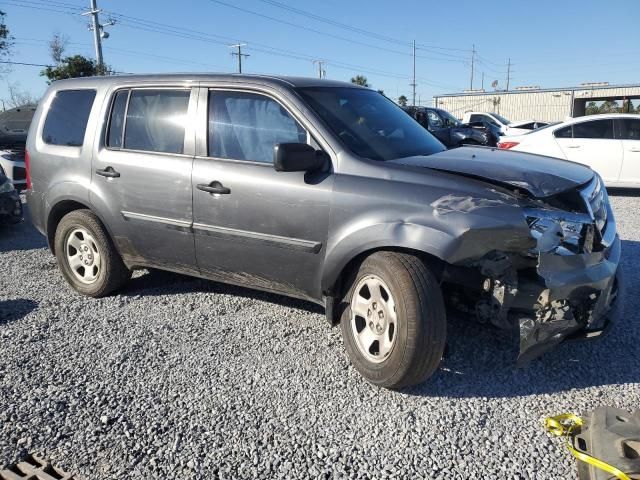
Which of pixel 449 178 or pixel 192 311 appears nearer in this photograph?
pixel 449 178

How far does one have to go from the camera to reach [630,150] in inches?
381

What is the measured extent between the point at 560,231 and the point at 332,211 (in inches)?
52.9

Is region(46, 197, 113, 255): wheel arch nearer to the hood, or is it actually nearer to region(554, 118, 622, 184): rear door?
the hood

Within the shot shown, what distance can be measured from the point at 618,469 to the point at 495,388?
1006 mm

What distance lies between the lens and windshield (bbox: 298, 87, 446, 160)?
3.67 m

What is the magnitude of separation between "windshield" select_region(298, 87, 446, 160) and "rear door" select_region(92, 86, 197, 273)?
3.44 ft

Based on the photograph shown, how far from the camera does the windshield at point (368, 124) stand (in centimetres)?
367

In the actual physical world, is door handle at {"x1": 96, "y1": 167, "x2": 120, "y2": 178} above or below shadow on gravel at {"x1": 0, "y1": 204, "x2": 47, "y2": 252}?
above

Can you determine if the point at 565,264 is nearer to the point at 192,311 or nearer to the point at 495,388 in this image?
the point at 495,388

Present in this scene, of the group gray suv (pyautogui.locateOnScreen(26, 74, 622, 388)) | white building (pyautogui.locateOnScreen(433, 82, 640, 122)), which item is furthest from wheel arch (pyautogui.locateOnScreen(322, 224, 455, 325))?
white building (pyautogui.locateOnScreen(433, 82, 640, 122))

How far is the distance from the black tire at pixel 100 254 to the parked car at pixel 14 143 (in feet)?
12.6

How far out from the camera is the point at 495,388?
3.27 metres

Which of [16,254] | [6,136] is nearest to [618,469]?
[16,254]

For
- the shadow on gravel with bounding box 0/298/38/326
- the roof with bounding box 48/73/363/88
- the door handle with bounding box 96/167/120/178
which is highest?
the roof with bounding box 48/73/363/88
